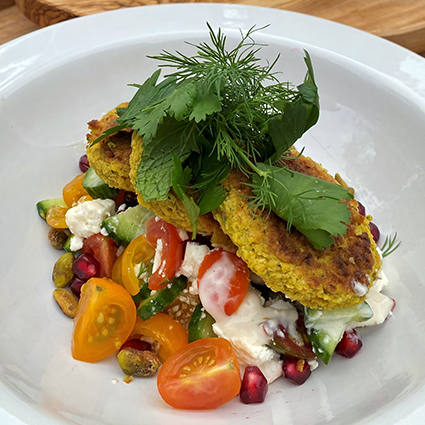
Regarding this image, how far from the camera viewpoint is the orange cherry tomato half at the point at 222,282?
8.75ft

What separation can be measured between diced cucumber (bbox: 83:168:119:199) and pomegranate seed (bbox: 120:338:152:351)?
1.06 metres

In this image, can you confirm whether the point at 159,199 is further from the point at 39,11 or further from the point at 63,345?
the point at 39,11

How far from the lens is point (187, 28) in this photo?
4.22 metres

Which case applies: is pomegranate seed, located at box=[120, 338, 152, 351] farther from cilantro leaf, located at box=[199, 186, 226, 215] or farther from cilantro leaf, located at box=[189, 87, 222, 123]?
cilantro leaf, located at box=[189, 87, 222, 123]

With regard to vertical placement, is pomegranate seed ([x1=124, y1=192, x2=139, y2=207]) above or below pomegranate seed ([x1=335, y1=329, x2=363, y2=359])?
above

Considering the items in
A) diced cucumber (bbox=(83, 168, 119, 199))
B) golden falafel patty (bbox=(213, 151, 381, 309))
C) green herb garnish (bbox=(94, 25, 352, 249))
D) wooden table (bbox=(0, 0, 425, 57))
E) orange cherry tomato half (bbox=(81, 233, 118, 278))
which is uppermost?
wooden table (bbox=(0, 0, 425, 57))

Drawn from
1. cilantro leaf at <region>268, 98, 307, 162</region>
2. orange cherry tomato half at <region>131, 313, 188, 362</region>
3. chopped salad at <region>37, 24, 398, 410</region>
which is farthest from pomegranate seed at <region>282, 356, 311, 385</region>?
cilantro leaf at <region>268, 98, 307, 162</region>

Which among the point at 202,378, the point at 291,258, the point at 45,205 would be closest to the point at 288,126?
the point at 291,258

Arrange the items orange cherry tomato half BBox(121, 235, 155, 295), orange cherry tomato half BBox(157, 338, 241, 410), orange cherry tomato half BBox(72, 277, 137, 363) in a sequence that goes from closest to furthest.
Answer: orange cherry tomato half BBox(157, 338, 241, 410) < orange cherry tomato half BBox(72, 277, 137, 363) < orange cherry tomato half BBox(121, 235, 155, 295)

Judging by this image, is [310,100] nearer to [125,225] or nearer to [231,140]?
[231,140]

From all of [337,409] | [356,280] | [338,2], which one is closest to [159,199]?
[356,280]

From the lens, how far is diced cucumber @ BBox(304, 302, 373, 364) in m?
2.62

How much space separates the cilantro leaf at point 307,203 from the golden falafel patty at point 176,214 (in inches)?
15.9

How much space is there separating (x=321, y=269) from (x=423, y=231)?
125 centimetres
